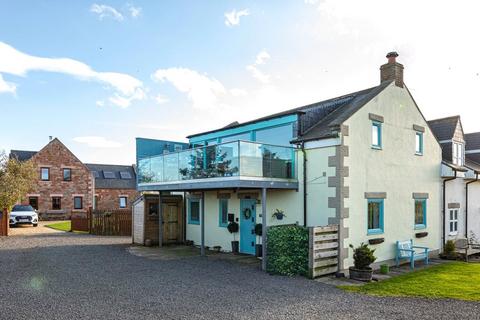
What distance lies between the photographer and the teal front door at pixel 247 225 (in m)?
15.3

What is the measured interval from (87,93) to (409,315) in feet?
48.1

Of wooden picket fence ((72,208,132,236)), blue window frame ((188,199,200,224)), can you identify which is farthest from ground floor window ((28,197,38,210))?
blue window frame ((188,199,200,224))

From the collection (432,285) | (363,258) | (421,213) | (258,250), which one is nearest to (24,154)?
(258,250)

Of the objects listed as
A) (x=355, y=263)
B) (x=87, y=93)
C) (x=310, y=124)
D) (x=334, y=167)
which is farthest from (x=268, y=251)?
(x=87, y=93)

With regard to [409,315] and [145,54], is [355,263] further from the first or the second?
[145,54]

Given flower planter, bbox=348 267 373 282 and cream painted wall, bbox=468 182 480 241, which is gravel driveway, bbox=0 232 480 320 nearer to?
flower planter, bbox=348 267 373 282

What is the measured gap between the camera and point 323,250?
1159cm

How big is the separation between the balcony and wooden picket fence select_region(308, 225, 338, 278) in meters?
2.26

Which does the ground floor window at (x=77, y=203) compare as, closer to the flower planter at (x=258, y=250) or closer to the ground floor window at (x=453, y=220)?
the flower planter at (x=258, y=250)

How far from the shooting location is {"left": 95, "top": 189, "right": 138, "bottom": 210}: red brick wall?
42531 millimetres

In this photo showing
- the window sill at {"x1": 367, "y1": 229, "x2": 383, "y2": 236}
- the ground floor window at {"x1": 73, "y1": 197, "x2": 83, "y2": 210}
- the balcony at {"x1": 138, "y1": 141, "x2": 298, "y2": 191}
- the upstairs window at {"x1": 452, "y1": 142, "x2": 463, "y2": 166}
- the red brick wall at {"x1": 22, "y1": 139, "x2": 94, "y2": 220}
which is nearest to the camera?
the balcony at {"x1": 138, "y1": 141, "x2": 298, "y2": 191}

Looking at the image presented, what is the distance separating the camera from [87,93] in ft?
54.5

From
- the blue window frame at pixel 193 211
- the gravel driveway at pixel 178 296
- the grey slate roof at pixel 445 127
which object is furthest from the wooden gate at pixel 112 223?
the grey slate roof at pixel 445 127

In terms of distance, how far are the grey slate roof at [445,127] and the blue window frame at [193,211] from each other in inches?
471
